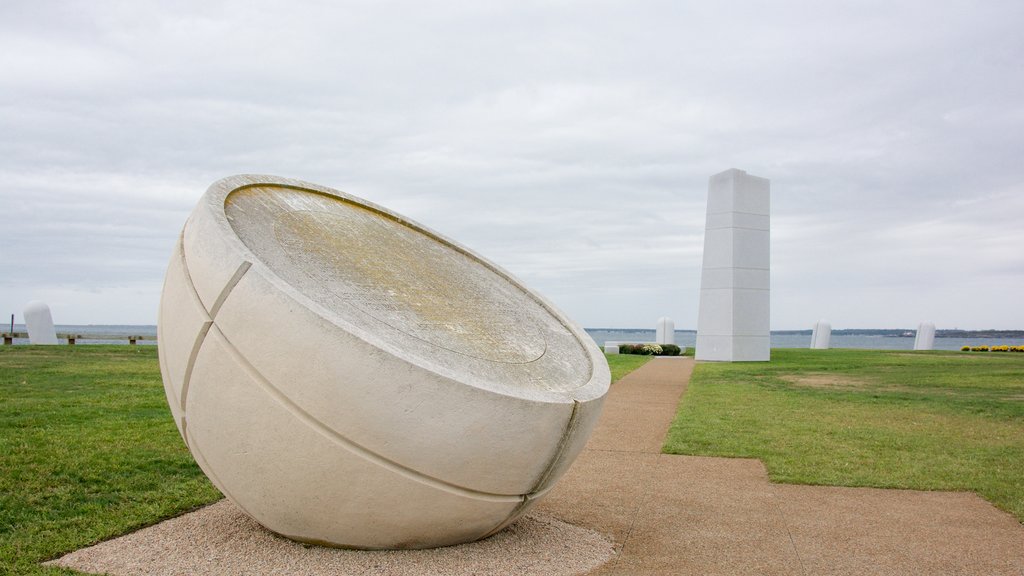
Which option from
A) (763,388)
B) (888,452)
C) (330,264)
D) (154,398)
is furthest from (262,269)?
(763,388)

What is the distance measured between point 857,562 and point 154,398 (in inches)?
475

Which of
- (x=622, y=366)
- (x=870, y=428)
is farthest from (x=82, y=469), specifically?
(x=622, y=366)

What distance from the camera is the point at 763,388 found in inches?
760

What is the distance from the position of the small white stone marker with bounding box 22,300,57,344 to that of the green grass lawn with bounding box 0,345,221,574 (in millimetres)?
16788

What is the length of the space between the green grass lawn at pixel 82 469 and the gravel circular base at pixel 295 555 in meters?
0.40

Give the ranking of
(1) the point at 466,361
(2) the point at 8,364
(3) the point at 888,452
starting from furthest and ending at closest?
(2) the point at 8,364
(3) the point at 888,452
(1) the point at 466,361

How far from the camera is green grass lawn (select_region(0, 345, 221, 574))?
6.41m

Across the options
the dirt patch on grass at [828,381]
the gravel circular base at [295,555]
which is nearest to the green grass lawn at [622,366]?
the dirt patch on grass at [828,381]

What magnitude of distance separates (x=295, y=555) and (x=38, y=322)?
30236 millimetres

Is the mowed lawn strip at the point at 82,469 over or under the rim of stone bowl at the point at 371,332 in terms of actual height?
under

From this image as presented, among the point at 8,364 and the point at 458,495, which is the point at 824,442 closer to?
the point at 458,495

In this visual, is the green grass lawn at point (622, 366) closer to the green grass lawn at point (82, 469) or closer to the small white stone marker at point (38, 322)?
the green grass lawn at point (82, 469)

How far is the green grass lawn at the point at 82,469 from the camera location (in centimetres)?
641

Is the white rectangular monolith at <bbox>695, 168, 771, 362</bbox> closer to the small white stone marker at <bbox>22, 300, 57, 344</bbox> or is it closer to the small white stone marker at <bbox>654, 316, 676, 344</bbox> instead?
the small white stone marker at <bbox>654, 316, 676, 344</bbox>
